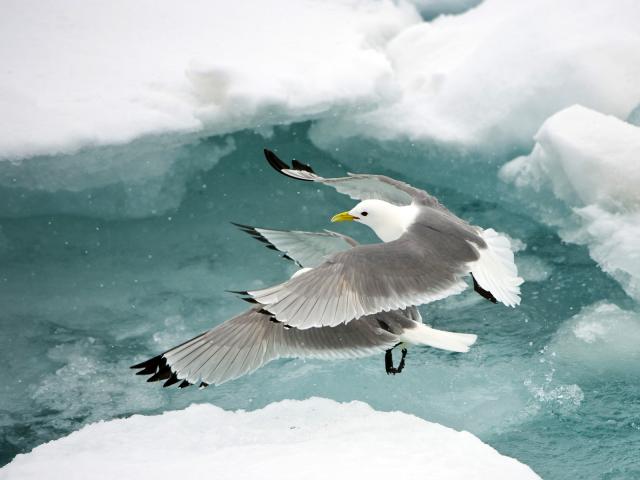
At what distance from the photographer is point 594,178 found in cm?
419

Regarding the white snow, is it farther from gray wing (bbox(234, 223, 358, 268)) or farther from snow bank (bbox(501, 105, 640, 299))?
gray wing (bbox(234, 223, 358, 268))

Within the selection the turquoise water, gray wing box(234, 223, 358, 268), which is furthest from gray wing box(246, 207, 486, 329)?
the turquoise water

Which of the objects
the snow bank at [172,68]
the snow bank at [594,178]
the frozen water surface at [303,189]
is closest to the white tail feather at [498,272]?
the frozen water surface at [303,189]

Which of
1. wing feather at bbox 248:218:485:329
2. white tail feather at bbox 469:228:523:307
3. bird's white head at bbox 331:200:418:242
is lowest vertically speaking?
white tail feather at bbox 469:228:523:307

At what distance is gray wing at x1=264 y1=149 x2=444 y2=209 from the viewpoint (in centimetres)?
356

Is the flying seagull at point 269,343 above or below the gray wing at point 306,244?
above

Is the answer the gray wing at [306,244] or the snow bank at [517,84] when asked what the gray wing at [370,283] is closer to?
the gray wing at [306,244]

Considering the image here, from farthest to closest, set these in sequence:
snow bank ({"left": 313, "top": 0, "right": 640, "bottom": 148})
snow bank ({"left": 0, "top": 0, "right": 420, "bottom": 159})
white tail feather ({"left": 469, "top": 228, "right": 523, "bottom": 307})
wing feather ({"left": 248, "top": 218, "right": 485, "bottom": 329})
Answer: snow bank ({"left": 313, "top": 0, "right": 640, "bottom": 148}) → snow bank ({"left": 0, "top": 0, "right": 420, "bottom": 159}) → white tail feather ({"left": 469, "top": 228, "right": 523, "bottom": 307}) → wing feather ({"left": 248, "top": 218, "right": 485, "bottom": 329})

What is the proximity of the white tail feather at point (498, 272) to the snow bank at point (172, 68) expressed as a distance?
147cm

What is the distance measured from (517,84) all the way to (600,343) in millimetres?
1724

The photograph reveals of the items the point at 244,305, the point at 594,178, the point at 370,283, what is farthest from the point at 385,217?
the point at 594,178

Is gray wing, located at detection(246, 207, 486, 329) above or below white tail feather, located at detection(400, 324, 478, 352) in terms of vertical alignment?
above

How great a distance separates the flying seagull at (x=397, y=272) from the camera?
262cm

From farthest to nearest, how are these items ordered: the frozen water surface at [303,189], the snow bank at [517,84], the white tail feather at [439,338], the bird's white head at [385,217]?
the snow bank at [517,84] → the frozen water surface at [303,189] → the bird's white head at [385,217] → the white tail feather at [439,338]
